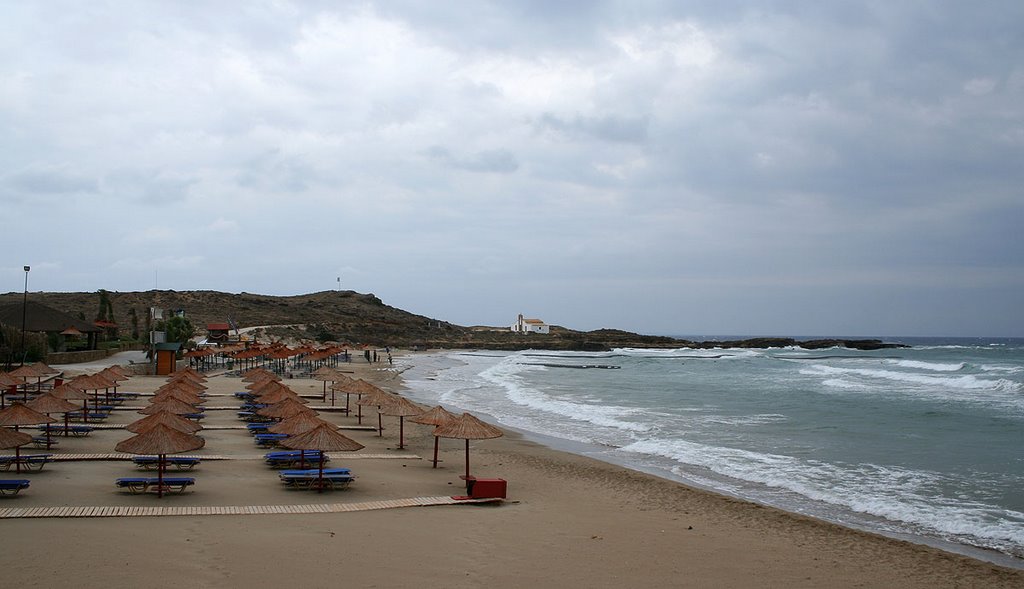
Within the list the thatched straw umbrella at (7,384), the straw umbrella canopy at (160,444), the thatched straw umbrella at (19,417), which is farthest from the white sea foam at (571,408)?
the thatched straw umbrella at (7,384)

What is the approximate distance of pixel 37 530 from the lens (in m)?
8.58

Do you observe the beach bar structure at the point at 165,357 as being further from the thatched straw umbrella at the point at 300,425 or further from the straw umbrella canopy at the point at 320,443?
the straw umbrella canopy at the point at 320,443

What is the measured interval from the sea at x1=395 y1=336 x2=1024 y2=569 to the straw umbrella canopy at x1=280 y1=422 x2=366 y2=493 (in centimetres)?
676

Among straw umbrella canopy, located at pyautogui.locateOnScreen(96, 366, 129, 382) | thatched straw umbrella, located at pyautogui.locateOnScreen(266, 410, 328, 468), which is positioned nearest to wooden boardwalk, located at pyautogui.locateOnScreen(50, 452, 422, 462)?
thatched straw umbrella, located at pyautogui.locateOnScreen(266, 410, 328, 468)

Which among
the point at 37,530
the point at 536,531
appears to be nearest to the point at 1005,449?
the point at 536,531

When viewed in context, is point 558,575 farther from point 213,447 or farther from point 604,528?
point 213,447

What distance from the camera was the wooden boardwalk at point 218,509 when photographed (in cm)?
935

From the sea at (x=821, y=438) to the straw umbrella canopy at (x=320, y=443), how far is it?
676 centimetres

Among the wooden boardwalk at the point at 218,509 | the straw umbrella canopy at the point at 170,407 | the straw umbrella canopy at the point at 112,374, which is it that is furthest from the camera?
the straw umbrella canopy at the point at 112,374

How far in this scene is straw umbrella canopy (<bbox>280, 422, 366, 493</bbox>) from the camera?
12.2 metres

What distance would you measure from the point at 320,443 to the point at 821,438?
1453 cm

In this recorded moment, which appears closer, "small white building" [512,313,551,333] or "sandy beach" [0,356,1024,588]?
"sandy beach" [0,356,1024,588]

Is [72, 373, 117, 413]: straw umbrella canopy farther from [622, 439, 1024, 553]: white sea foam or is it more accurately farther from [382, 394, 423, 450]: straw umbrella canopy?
[622, 439, 1024, 553]: white sea foam

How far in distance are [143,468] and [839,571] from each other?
38.1ft
